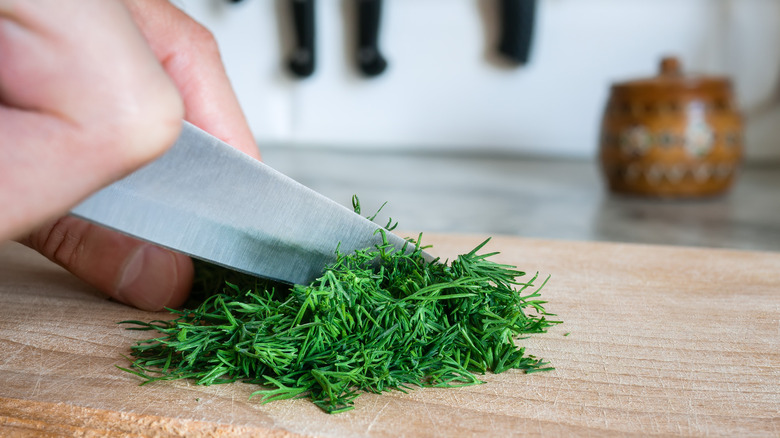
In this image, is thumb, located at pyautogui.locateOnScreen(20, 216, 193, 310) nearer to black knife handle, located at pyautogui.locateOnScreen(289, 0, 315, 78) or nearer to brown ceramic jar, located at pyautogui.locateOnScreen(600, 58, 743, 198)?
brown ceramic jar, located at pyautogui.locateOnScreen(600, 58, 743, 198)

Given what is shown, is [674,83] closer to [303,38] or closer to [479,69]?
[479,69]

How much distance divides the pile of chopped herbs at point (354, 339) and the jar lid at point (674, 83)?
1806mm

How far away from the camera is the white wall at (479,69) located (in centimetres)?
317

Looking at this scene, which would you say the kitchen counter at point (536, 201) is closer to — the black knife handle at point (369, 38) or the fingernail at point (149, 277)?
the black knife handle at point (369, 38)

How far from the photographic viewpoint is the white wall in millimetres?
3174

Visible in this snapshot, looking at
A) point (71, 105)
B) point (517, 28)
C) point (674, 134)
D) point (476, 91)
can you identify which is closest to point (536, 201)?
point (674, 134)

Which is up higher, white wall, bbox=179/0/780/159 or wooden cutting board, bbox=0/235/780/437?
white wall, bbox=179/0/780/159

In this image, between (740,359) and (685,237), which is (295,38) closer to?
(685,237)

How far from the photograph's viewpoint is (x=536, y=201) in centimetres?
243

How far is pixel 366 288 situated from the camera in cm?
71

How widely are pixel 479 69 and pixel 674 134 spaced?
4.69 feet

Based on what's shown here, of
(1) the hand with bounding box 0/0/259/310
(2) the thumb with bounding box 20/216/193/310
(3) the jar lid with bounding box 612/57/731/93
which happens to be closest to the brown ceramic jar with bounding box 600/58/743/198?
(3) the jar lid with bounding box 612/57/731/93

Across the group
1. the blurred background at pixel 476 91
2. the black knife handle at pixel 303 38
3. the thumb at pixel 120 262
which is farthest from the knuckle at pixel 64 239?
the black knife handle at pixel 303 38

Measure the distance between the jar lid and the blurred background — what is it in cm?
25
